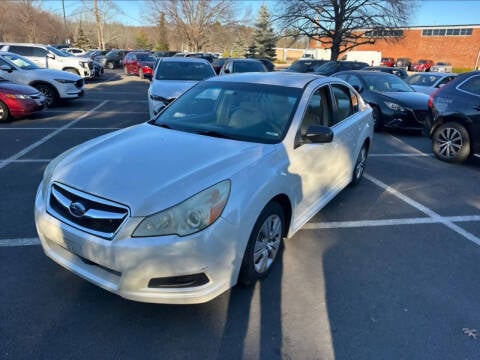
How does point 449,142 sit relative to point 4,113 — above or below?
below

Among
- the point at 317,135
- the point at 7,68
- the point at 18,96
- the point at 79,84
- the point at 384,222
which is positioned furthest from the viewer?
the point at 79,84

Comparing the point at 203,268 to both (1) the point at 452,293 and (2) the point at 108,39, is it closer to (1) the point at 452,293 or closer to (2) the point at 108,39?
(1) the point at 452,293

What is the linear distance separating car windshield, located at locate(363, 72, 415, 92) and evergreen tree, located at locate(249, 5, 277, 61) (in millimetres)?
38853

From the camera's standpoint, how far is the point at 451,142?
7.17 metres

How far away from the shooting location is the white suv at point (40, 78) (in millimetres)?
11406

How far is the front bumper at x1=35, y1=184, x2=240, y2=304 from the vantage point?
7.55 feet

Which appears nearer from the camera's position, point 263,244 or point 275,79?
point 263,244

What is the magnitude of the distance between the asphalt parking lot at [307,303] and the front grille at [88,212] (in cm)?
71

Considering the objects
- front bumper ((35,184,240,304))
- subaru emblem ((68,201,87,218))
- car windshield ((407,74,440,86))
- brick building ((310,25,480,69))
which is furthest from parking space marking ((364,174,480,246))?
brick building ((310,25,480,69))

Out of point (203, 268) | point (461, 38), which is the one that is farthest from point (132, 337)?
point (461, 38)

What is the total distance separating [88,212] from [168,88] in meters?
6.30

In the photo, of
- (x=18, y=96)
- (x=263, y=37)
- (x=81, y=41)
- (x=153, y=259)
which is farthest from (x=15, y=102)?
(x=81, y=41)

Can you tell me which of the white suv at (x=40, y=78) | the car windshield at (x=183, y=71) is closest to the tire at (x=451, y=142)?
the car windshield at (x=183, y=71)

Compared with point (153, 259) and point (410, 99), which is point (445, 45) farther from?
point (153, 259)
